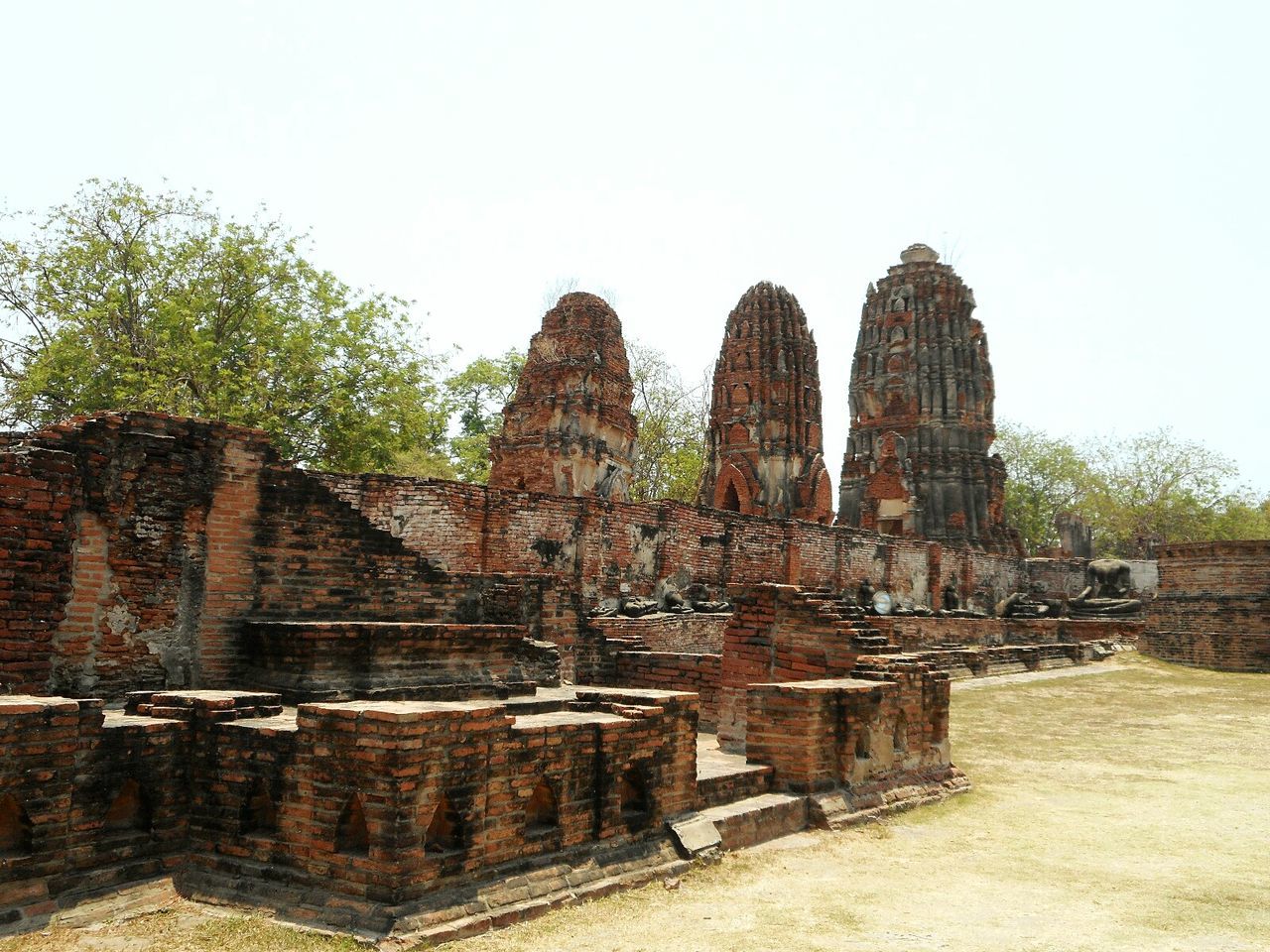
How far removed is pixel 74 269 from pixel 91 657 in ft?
50.0

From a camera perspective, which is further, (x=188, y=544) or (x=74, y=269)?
(x=74, y=269)

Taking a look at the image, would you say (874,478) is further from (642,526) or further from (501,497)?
(501,497)

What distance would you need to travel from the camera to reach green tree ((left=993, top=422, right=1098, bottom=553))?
48.0 meters

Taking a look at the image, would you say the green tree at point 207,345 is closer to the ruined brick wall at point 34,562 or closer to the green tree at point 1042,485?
the ruined brick wall at point 34,562

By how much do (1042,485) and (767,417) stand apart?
2613 cm

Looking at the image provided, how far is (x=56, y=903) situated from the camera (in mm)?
4301

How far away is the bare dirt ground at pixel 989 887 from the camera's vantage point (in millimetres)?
4469

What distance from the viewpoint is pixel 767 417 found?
28562 millimetres

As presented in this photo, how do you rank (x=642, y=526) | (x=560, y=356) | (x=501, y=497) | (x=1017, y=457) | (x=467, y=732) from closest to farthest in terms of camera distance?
1. (x=467, y=732)
2. (x=501, y=497)
3. (x=642, y=526)
4. (x=560, y=356)
5. (x=1017, y=457)

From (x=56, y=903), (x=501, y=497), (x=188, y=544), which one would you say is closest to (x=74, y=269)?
(x=501, y=497)

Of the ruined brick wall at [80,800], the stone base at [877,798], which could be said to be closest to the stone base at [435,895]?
the ruined brick wall at [80,800]

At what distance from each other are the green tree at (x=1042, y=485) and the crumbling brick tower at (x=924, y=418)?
16.2 meters

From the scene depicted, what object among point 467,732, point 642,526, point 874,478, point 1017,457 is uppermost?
point 1017,457

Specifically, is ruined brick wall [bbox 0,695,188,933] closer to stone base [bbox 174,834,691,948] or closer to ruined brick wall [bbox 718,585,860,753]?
stone base [bbox 174,834,691,948]
